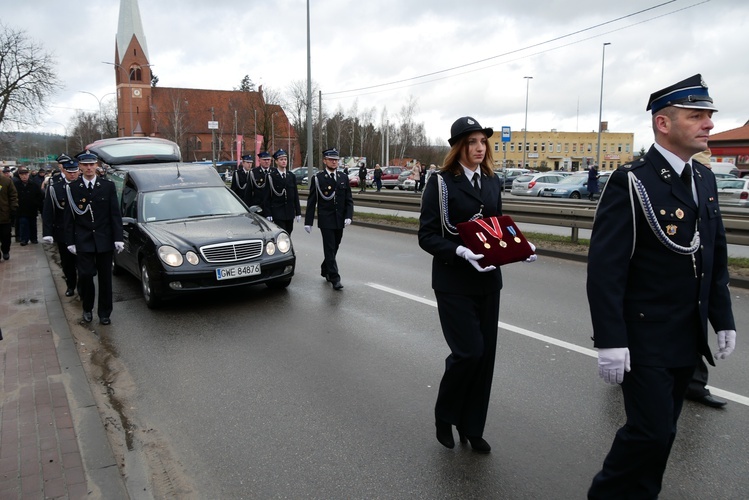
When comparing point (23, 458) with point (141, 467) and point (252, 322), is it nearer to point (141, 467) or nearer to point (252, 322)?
point (141, 467)

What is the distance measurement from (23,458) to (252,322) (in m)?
3.56

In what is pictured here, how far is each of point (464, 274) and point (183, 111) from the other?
103 metres

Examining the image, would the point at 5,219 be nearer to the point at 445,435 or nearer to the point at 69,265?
the point at 69,265

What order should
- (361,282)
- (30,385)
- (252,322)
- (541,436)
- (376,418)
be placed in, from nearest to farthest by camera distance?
(541,436) < (376,418) < (30,385) < (252,322) < (361,282)

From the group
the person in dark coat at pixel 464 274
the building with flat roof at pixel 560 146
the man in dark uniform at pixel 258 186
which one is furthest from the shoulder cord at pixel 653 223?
the building with flat roof at pixel 560 146

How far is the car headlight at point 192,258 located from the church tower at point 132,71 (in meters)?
73.3

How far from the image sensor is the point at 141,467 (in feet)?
12.5

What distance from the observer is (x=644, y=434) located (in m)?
2.56

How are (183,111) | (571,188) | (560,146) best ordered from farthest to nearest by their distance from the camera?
(560,146), (183,111), (571,188)


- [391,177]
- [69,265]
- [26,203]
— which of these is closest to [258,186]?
[69,265]

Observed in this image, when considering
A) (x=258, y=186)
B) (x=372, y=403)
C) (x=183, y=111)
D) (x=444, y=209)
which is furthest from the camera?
(x=183, y=111)

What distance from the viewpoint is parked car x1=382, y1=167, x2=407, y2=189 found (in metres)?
47.3

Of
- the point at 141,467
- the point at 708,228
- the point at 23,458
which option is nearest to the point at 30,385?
the point at 23,458

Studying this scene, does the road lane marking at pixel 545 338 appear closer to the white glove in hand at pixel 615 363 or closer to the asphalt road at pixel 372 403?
the asphalt road at pixel 372 403
